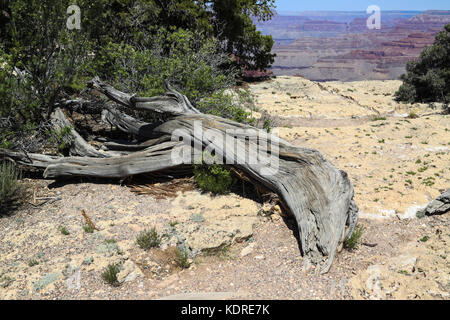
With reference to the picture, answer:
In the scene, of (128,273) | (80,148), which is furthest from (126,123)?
(128,273)

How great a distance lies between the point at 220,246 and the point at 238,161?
1.50 m

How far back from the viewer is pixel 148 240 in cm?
476

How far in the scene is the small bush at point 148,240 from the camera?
4.75 m

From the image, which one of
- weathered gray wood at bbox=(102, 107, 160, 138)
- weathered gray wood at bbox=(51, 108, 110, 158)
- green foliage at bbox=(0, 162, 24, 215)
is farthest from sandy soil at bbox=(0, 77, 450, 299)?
weathered gray wood at bbox=(102, 107, 160, 138)

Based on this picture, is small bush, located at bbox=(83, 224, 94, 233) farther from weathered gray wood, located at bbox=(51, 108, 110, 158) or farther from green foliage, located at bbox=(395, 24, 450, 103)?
green foliage, located at bbox=(395, 24, 450, 103)

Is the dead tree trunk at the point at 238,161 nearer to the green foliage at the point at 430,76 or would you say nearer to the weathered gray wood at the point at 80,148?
the weathered gray wood at the point at 80,148

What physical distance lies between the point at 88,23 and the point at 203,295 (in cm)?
646

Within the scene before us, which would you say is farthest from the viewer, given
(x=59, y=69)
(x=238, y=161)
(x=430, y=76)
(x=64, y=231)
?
(x=430, y=76)

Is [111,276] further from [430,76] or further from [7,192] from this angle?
[430,76]

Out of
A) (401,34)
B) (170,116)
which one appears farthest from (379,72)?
(170,116)

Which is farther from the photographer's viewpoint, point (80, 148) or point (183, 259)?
point (80, 148)

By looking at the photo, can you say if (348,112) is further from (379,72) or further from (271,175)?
(379,72)

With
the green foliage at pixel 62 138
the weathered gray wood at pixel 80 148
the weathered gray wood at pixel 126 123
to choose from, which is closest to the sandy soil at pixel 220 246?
the weathered gray wood at pixel 80 148

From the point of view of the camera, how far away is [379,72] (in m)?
109
